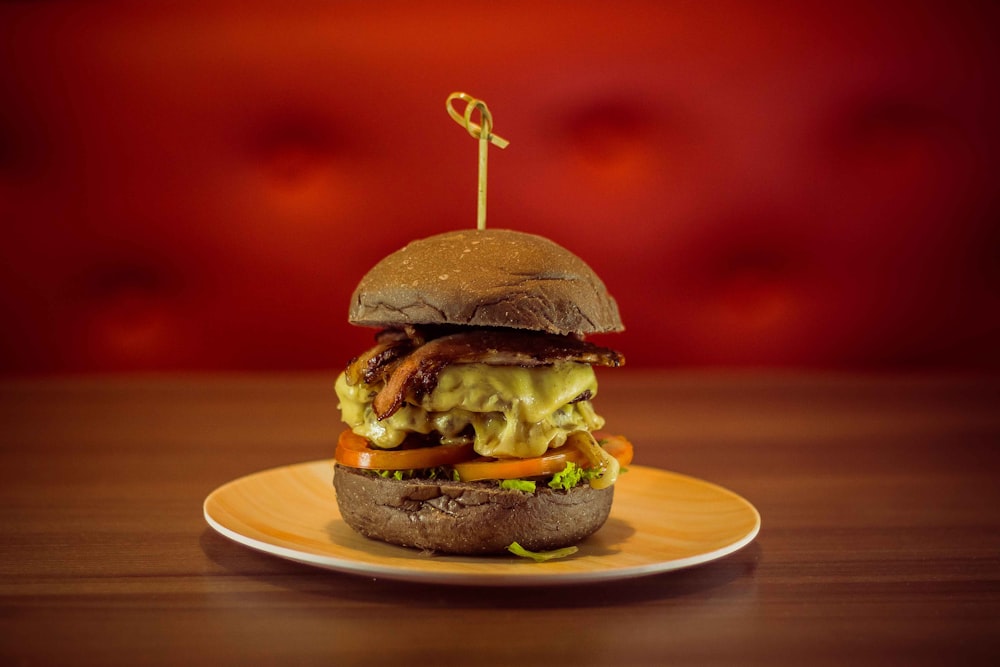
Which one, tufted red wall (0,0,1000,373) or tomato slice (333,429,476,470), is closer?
tomato slice (333,429,476,470)

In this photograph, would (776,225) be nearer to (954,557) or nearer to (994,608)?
(954,557)

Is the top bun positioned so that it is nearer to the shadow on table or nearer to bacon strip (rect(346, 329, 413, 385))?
bacon strip (rect(346, 329, 413, 385))

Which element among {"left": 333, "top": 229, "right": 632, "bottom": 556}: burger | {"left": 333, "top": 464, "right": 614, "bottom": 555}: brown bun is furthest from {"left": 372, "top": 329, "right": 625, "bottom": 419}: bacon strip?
{"left": 333, "top": 464, "right": 614, "bottom": 555}: brown bun

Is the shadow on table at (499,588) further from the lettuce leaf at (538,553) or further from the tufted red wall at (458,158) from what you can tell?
the tufted red wall at (458,158)

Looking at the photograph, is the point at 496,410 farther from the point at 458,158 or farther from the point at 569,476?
the point at 458,158

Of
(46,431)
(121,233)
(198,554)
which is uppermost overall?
(121,233)

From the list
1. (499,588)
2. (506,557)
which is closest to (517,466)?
(506,557)

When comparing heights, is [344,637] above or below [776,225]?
below

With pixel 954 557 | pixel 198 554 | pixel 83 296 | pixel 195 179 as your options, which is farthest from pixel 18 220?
A: pixel 954 557
